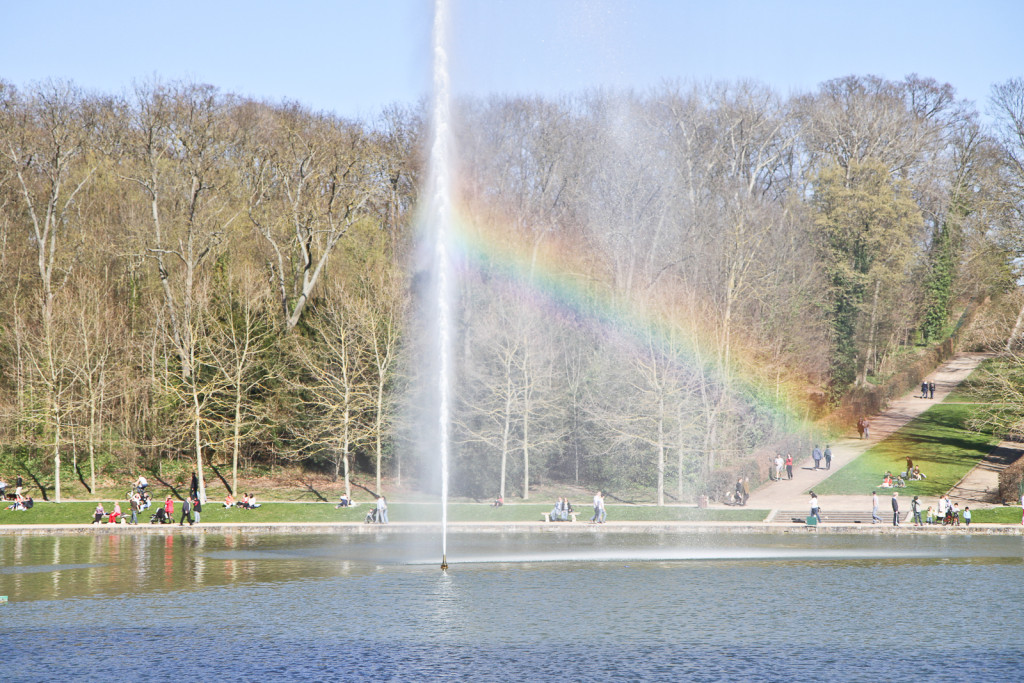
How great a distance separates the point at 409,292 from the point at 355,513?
1252cm

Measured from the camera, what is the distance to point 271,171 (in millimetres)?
71250

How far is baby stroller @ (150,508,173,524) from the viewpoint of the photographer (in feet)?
143

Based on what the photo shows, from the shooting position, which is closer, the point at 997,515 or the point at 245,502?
the point at 997,515

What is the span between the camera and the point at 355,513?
47094 millimetres

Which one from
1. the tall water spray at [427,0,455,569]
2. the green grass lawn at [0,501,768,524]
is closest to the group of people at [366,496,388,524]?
the green grass lawn at [0,501,768,524]

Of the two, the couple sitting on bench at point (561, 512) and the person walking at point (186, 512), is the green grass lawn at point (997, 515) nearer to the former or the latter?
the couple sitting on bench at point (561, 512)

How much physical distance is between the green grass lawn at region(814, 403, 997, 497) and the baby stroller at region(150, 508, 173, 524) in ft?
105

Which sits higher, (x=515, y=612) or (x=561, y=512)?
(x=561, y=512)

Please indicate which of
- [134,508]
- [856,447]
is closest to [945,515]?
[856,447]

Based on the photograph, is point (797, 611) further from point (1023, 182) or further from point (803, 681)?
point (1023, 182)

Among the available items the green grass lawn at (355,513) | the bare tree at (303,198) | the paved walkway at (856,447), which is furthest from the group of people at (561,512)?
the bare tree at (303,198)

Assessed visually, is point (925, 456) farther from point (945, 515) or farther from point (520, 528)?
point (520, 528)

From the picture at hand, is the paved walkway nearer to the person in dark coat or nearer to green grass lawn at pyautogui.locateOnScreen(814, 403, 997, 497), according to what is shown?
green grass lawn at pyautogui.locateOnScreen(814, 403, 997, 497)

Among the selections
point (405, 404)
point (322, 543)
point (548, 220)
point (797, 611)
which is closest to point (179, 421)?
point (405, 404)
